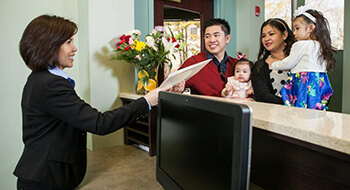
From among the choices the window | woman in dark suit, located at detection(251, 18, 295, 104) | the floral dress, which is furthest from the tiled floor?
the window

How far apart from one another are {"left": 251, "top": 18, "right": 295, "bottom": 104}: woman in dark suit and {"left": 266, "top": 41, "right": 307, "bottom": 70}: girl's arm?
0.26ft

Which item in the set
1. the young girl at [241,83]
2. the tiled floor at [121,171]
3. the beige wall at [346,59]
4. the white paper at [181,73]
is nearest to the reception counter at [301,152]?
the tiled floor at [121,171]

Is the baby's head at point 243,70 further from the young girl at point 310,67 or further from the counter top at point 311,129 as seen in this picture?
the counter top at point 311,129

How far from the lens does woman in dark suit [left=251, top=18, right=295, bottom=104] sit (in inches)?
61.2

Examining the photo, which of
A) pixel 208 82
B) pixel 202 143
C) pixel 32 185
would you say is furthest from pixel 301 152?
pixel 208 82

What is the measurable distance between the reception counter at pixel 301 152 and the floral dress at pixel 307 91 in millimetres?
818

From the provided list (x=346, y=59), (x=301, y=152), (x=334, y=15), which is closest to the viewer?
(x=301, y=152)

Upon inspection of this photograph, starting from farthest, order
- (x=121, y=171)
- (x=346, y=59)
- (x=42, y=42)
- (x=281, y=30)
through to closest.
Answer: (x=346, y=59) < (x=281, y=30) < (x=121, y=171) < (x=42, y=42)

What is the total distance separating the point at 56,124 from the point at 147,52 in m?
0.93

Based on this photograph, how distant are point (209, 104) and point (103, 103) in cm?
144

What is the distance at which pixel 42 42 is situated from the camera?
99 cm

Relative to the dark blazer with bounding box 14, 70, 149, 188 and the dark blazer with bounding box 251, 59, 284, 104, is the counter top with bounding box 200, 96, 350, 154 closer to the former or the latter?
the dark blazer with bounding box 14, 70, 149, 188

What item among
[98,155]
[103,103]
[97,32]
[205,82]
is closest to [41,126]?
[98,155]

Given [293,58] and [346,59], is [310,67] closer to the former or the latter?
Answer: [293,58]
